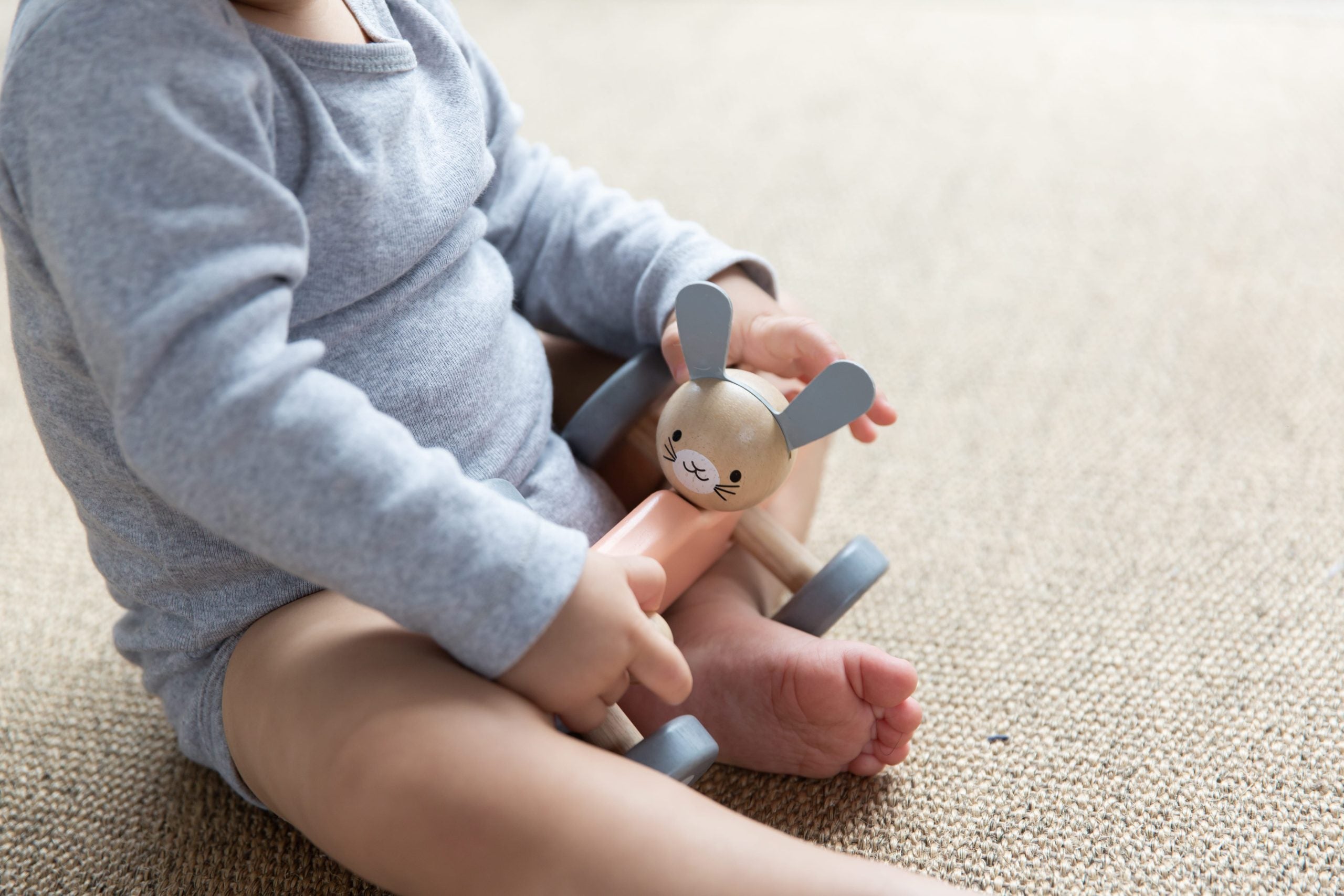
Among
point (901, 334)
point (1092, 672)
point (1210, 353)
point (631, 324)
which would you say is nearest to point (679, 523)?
point (631, 324)

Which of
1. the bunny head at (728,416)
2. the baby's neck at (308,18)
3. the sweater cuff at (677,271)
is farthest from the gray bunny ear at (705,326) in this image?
the baby's neck at (308,18)

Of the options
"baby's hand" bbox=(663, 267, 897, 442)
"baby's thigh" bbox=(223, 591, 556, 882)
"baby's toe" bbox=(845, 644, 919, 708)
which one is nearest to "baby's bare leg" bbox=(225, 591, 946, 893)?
"baby's thigh" bbox=(223, 591, 556, 882)

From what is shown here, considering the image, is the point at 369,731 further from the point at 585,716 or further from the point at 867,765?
the point at 867,765

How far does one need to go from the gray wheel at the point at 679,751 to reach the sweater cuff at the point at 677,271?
0.25 meters

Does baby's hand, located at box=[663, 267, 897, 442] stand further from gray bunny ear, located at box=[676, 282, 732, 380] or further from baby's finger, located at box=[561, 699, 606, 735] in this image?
baby's finger, located at box=[561, 699, 606, 735]

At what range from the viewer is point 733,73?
1385 mm

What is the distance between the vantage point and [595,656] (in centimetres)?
46

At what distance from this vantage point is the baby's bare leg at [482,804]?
42 centimetres

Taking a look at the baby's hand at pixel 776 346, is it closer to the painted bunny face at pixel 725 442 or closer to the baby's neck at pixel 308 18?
the painted bunny face at pixel 725 442

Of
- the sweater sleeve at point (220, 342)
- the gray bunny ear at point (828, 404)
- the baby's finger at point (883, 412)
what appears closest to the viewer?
the sweater sleeve at point (220, 342)

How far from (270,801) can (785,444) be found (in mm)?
298

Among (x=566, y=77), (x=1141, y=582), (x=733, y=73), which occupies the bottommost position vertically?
(x=566, y=77)

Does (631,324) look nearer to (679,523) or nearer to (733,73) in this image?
(679,523)

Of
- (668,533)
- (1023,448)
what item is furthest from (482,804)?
(1023,448)
